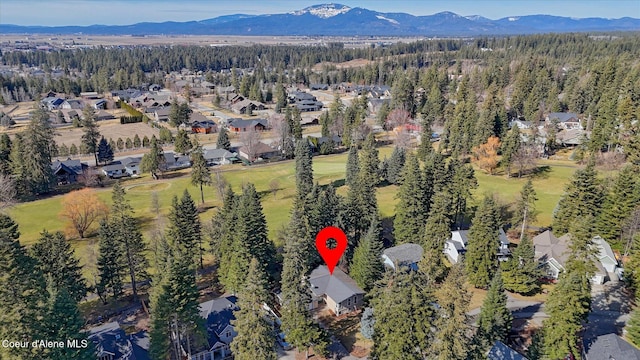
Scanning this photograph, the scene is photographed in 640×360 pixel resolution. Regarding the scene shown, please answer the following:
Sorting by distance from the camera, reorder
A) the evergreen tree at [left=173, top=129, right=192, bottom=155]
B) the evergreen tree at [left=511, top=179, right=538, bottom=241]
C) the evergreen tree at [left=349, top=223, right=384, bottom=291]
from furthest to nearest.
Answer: the evergreen tree at [left=173, top=129, right=192, bottom=155] < the evergreen tree at [left=511, top=179, right=538, bottom=241] < the evergreen tree at [left=349, top=223, right=384, bottom=291]

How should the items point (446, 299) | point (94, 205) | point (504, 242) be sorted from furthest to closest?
point (94, 205) → point (504, 242) → point (446, 299)

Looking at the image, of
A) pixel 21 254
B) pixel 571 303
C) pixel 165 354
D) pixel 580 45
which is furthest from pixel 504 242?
pixel 580 45

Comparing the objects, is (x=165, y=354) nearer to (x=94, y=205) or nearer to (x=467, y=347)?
(x=467, y=347)

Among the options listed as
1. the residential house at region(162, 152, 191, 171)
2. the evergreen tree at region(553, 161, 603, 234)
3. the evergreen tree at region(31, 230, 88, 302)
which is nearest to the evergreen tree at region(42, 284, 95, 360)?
the evergreen tree at region(31, 230, 88, 302)

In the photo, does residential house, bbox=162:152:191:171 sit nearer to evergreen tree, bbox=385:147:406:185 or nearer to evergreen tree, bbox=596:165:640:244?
evergreen tree, bbox=385:147:406:185

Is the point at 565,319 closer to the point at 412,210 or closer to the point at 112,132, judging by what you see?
the point at 412,210

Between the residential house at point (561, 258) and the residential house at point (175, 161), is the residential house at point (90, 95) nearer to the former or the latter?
the residential house at point (175, 161)
